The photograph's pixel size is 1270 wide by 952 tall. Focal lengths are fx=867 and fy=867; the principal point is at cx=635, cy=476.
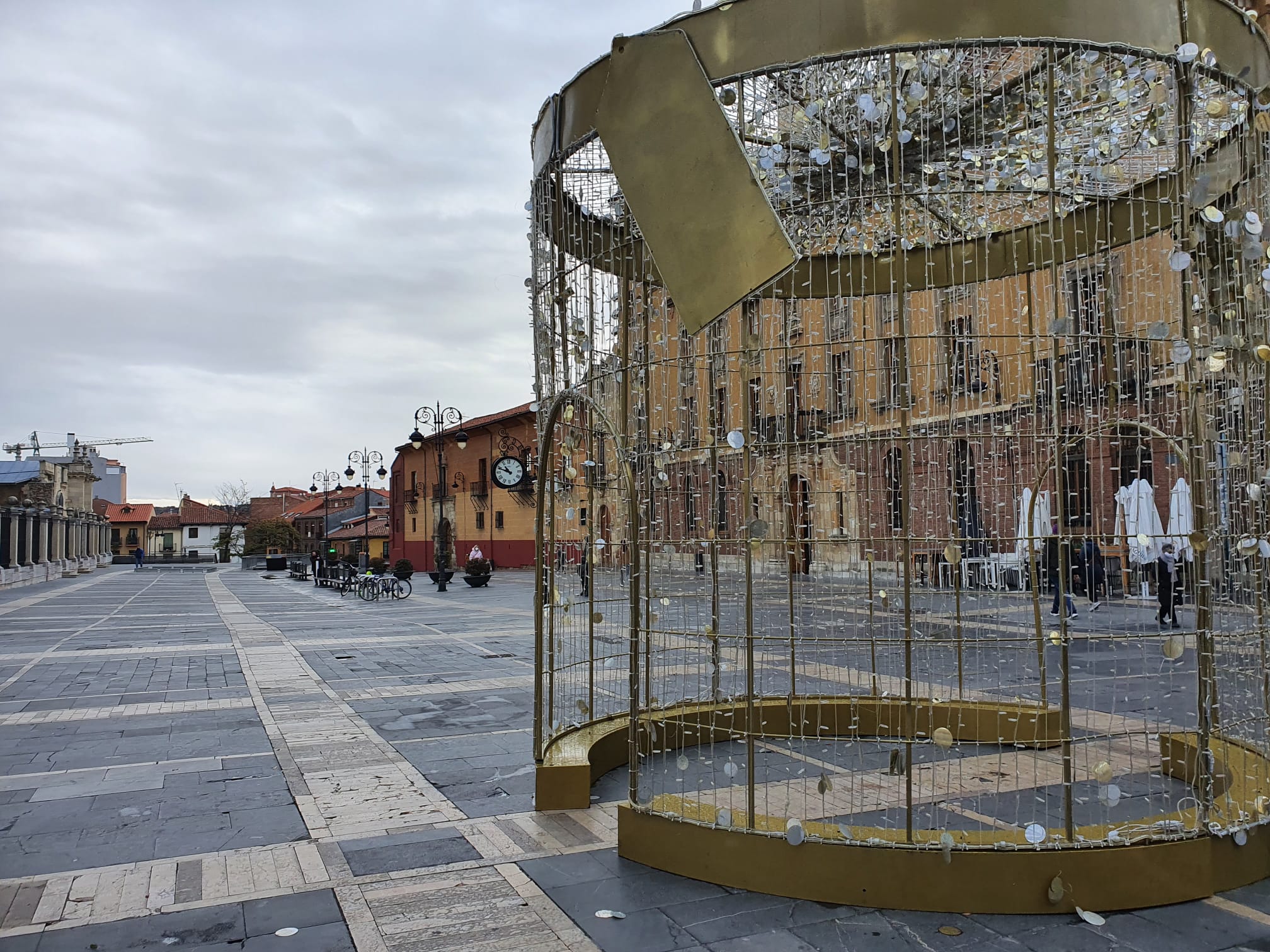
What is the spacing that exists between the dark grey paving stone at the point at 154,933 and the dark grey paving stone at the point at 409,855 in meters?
0.59

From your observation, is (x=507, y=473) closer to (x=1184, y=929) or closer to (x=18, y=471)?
(x=1184, y=929)

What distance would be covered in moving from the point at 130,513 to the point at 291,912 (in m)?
103

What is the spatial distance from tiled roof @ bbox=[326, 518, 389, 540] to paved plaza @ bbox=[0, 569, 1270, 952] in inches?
2023

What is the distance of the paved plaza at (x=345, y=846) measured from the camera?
127 inches

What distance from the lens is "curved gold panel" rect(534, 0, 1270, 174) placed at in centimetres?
352

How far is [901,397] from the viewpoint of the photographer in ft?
11.4

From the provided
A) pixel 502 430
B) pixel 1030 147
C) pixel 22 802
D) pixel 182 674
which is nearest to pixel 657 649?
pixel 22 802

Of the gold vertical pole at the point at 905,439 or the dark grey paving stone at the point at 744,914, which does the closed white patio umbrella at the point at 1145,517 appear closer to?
the gold vertical pole at the point at 905,439

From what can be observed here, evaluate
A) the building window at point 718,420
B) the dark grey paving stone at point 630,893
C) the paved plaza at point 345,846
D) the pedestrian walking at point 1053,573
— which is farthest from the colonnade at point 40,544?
the dark grey paving stone at point 630,893

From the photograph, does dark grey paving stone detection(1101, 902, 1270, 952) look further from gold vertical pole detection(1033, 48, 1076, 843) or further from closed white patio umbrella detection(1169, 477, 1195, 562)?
closed white patio umbrella detection(1169, 477, 1195, 562)

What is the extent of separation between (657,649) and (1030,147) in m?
4.14

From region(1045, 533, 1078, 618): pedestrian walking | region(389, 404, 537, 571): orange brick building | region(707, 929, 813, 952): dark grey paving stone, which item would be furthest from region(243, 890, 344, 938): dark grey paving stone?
region(389, 404, 537, 571): orange brick building

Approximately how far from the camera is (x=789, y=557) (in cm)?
415

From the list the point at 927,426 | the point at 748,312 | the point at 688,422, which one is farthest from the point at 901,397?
the point at 927,426
